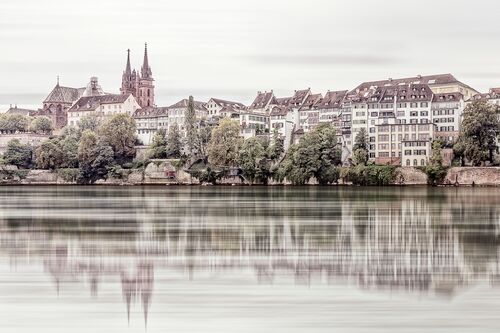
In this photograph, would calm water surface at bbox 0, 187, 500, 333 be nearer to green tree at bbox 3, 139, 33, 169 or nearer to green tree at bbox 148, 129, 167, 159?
green tree at bbox 148, 129, 167, 159

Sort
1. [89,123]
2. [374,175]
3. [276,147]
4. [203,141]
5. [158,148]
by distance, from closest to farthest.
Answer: [374,175]
[276,147]
[203,141]
[158,148]
[89,123]

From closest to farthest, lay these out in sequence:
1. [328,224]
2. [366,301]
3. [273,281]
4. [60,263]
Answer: [366,301]
[273,281]
[60,263]
[328,224]

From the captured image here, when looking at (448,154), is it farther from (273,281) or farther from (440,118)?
(273,281)

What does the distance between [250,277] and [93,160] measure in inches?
4692

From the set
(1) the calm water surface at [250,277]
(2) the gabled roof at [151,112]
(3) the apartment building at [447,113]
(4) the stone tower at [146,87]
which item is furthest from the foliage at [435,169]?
(4) the stone tower at [146,87]

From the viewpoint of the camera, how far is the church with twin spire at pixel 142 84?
192m

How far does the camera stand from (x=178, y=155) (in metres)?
138

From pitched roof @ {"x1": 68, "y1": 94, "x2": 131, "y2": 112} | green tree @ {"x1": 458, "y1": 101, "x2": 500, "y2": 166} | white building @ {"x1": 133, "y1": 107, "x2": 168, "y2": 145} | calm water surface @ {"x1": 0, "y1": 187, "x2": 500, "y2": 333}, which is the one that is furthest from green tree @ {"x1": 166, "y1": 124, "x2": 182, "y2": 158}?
calm water surface @ {"x1": 0, "y1": 187, "x2": 500, "y2": 333}

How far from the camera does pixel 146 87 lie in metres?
192

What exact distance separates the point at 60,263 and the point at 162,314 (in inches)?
307

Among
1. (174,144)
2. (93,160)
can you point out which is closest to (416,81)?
(174,144)

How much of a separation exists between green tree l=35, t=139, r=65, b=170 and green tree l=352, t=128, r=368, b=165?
179ft

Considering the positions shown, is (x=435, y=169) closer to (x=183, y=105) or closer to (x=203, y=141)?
(x=203, y=141)

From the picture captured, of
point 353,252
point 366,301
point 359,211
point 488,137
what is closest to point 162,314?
point 366,301
